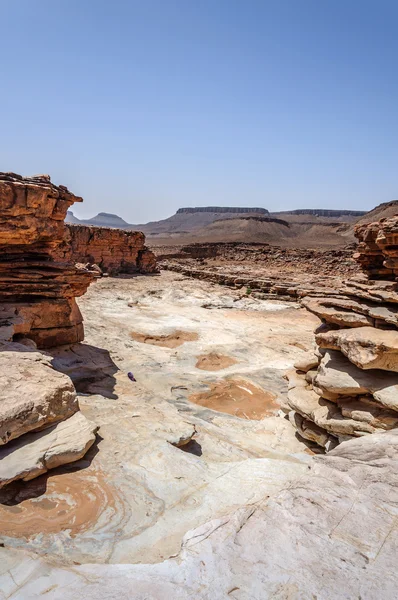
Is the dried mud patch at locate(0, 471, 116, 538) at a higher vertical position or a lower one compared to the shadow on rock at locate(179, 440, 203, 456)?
higher

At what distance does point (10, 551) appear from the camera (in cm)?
219

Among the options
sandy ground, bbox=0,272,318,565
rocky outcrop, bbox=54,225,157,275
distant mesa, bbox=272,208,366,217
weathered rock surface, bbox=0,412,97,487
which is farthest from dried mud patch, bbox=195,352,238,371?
distant mesa, bbox=272,208,366,217

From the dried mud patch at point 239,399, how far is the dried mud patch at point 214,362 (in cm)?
87

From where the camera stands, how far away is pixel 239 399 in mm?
7000

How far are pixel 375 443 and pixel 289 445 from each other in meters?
2.17

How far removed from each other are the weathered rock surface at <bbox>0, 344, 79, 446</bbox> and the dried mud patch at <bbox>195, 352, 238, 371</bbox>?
4324 millimetres

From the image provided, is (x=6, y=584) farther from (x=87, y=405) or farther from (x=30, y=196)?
(x=30, y=196)

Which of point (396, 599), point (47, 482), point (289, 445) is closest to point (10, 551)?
point (47, 482)

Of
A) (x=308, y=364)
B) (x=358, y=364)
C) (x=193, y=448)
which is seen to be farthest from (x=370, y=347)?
(x=193, y=448)

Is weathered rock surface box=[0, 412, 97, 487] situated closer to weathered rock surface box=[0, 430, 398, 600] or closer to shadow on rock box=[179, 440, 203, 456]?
weathered rock surface box=[0, 430, 398, 600]

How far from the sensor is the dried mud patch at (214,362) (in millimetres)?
8453


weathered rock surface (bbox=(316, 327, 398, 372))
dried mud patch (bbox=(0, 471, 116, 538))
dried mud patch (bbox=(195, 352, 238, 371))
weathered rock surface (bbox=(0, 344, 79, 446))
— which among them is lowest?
dried mud patch (bbox=(195, 352, 238, 371))

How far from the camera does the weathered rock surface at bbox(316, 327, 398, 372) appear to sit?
Answer: 4652 mm

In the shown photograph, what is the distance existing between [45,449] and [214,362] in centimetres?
574
